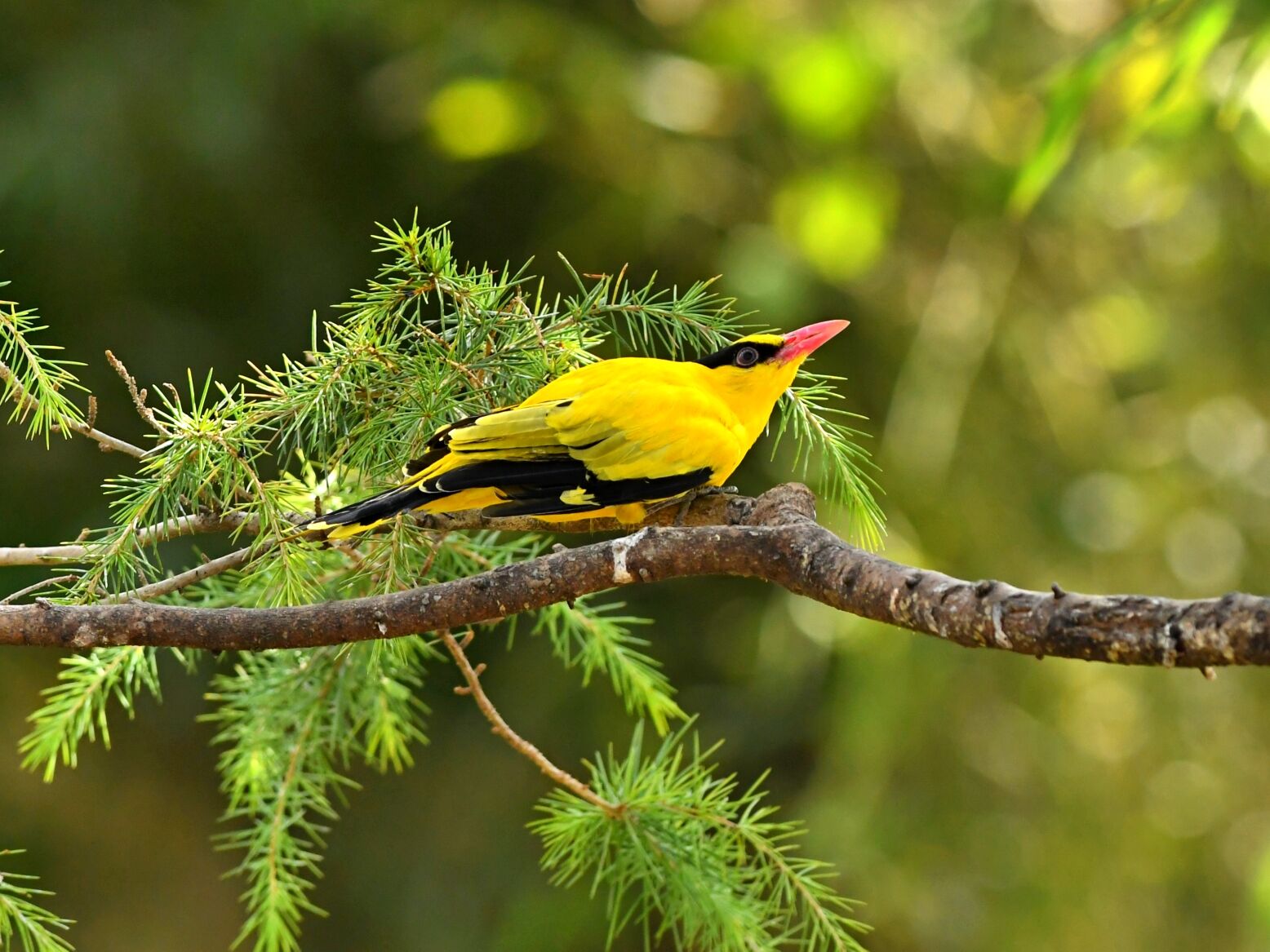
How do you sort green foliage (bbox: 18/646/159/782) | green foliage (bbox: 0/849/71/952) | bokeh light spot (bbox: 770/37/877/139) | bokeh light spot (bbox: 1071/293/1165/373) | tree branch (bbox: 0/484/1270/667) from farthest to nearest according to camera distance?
bokeh light spot (bbox: 1071/293/1165/373), bokeh light spot (bbox: 770/37/877/139), green foliage (bbox: 18/646/159/782), green foliage (bbox: 0/849/71/952), tree branch (bbox: 0/484/1270/667)

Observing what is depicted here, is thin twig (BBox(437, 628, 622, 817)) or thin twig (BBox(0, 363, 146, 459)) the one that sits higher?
thin twig (BBox(0, 363, 146, 459))

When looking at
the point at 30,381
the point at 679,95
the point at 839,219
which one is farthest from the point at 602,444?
the point at 679,95

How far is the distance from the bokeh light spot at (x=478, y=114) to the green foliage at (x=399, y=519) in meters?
1.77

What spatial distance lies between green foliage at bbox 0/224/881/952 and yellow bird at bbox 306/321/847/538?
0.15 feet

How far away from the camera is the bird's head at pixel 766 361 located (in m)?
1.47

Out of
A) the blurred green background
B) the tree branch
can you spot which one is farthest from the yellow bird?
the blurred green background

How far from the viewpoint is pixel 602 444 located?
1.30 metres

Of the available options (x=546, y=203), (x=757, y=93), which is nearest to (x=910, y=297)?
(x=757, y=93)

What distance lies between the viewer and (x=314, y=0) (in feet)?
10.8

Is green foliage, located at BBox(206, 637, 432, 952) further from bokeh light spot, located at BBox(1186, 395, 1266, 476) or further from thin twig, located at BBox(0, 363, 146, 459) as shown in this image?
bokeh light spot, located at BBox(1186, 395, 1266, 476)

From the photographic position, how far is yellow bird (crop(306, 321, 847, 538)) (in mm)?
1203

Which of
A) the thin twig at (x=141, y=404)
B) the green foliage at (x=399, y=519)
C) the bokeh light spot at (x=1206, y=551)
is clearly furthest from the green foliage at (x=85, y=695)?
the bokeh light spot at (x=1206, y=551)

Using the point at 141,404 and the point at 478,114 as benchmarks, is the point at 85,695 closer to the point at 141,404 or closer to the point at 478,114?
the point at 141,404

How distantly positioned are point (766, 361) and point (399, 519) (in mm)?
451
